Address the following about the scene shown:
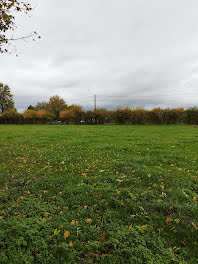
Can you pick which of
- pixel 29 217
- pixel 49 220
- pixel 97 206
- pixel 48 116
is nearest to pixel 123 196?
pixel 97 206

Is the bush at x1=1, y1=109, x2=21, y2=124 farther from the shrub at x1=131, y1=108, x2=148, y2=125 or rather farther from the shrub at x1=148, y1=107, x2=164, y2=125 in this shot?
the shrub at x1=148, y1=107, x2=164, y2=125

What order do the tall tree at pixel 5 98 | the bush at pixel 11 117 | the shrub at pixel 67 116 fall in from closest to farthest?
1. the shrub at pixel 67 116
2. the bush at pixel 11 117
3. the tall tree at pixel 5 98

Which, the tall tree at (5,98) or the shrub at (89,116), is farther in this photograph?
the tall tree at (5,98)

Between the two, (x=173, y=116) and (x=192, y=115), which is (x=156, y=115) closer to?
(x=173, y=116)

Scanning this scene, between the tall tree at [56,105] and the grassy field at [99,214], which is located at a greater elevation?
the tall tree at [56,105]

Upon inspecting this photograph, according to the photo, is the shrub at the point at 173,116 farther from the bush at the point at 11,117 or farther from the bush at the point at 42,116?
the bush at the point at 11,117

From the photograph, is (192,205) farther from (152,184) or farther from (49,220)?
(49,220)

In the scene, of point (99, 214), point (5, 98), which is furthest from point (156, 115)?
point (5, 98)

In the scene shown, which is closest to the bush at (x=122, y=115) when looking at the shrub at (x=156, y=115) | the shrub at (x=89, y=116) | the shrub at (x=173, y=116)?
the shrub at (x=156, y=115)

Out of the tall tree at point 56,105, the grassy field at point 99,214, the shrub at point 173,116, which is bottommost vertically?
the grassy field at point 99,214

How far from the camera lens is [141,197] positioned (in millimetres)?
3461

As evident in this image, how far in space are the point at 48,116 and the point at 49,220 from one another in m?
37.1

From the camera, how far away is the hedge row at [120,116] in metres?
28.6

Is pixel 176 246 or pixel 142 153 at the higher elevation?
pixel 142 153
